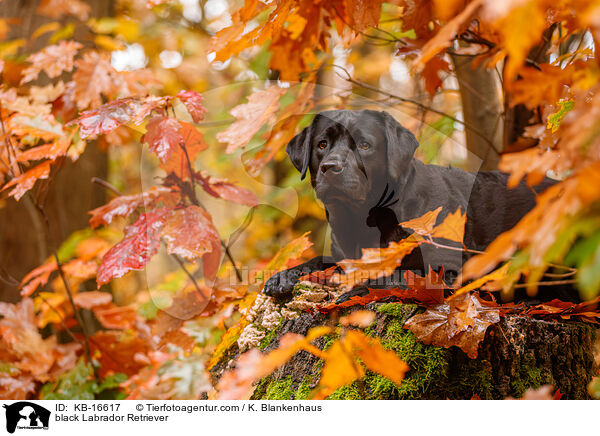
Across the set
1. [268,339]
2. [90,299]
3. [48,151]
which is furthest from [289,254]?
[90,299]

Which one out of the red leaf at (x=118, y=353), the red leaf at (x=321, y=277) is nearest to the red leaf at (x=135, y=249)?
the red leaf at (x=321, y=277)

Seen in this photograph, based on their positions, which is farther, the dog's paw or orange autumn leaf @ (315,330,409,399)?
the dog's paw

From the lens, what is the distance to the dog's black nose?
1658 mm

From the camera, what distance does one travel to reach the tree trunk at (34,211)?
12.1 ft

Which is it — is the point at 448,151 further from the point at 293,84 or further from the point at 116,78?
the point at 116,78

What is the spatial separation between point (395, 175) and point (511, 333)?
0.70 meters

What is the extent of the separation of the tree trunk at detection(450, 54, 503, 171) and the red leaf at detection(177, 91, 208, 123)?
69.1 inches

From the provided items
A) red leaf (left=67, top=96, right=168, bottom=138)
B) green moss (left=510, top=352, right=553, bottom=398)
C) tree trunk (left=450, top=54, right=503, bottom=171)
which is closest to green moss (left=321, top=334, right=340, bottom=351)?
green moss (left=510, top=352, right=553, bottom=398)

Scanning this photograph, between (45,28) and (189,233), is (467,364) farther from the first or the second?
(45,28)

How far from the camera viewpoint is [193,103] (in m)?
1.83

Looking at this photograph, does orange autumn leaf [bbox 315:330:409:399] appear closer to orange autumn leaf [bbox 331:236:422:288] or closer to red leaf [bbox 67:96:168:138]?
orange autumn leaf [bbox 331:236:422:288]

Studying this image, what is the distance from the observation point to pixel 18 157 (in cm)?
228

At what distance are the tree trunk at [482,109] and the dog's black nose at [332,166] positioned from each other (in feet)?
4.91

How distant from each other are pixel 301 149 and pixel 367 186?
345mm
